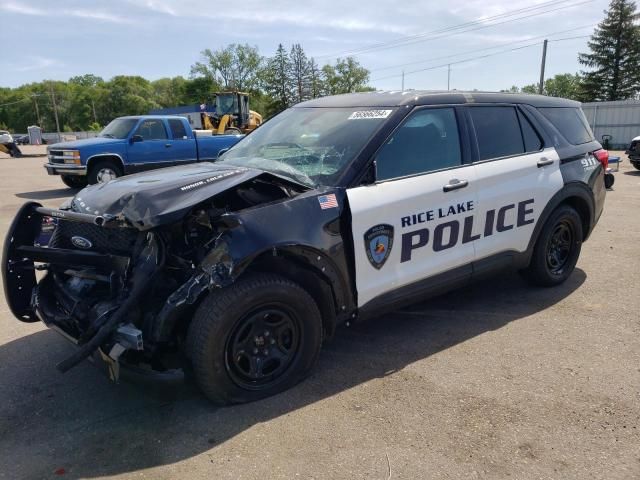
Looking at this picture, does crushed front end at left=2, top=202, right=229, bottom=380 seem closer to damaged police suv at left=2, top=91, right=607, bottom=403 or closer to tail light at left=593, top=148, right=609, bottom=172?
damaged police suv at left=2, top=91, right=607, bottom=403

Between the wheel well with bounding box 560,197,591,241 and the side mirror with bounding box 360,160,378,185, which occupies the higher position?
the side mirror with bounding box 360,160,378,185

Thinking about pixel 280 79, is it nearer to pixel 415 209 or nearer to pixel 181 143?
pixel 181 143

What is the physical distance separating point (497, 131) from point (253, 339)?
2.79 meters

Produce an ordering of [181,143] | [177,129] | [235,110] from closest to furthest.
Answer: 1. [181,143]
2. [177,129]
3. [235,110]

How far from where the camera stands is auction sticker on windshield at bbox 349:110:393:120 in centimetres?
380

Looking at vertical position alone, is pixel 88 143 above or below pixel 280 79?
below

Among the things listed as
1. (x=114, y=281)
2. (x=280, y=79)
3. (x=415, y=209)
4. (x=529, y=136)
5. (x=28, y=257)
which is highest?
(x=280, y=79)

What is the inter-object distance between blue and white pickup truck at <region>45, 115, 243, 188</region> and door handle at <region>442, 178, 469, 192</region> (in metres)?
8.78

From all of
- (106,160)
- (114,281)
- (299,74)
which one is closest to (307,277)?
(114,281)

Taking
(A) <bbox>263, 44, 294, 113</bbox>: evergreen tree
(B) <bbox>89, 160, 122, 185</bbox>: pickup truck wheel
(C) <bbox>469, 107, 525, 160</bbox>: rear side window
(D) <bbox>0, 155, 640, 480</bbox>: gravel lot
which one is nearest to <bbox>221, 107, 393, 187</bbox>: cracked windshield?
(C) <bbox>469, 107, 525, 160</bbox>: rear side window

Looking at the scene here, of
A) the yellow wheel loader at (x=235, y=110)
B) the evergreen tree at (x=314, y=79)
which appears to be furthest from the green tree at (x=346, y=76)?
the yellow wheel loader at (x=235, y=110)

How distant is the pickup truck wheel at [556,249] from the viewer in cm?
481

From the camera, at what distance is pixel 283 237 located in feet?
10.1

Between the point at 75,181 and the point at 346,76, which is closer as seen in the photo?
the point at 75,181
